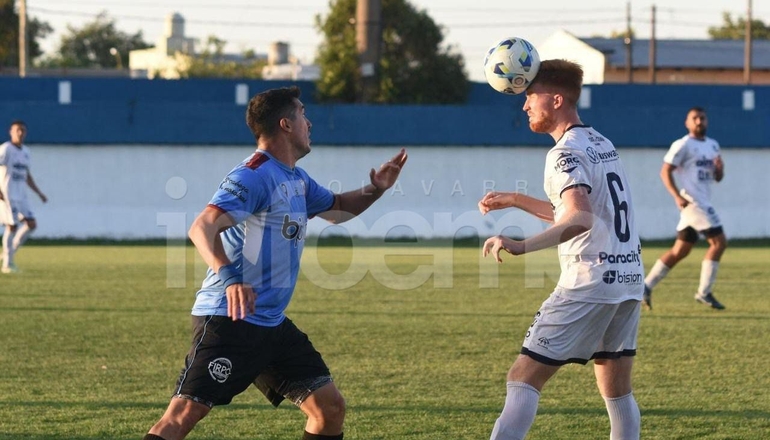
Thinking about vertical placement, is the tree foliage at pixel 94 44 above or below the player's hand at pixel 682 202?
above

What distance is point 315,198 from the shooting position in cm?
612

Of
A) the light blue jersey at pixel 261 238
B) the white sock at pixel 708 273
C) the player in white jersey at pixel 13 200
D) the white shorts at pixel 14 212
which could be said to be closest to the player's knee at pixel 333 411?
the light blue jersey at pixel 261 238

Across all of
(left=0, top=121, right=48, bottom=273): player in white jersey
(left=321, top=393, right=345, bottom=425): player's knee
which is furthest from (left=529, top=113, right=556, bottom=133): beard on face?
(left=0, top=121, right=48, bottom=273): player in white jersey

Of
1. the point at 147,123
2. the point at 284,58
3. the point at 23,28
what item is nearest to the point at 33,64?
the point at 284,58

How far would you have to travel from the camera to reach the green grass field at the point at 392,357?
732 centimetres

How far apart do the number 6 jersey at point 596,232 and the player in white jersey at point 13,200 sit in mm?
15018

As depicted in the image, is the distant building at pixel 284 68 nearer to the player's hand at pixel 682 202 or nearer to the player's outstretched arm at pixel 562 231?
the player's hand at pixel 682 202

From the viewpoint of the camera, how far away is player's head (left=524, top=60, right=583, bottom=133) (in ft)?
18.7

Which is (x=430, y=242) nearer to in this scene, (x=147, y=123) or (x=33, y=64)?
(x=147, y=123)

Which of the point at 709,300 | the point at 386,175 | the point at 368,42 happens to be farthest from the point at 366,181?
the point at 386,175

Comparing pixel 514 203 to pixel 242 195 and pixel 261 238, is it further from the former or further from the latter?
pixel 242 195

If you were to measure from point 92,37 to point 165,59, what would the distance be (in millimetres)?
15477

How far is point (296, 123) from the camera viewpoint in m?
5.82

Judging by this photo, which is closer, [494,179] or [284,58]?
[494,179]
